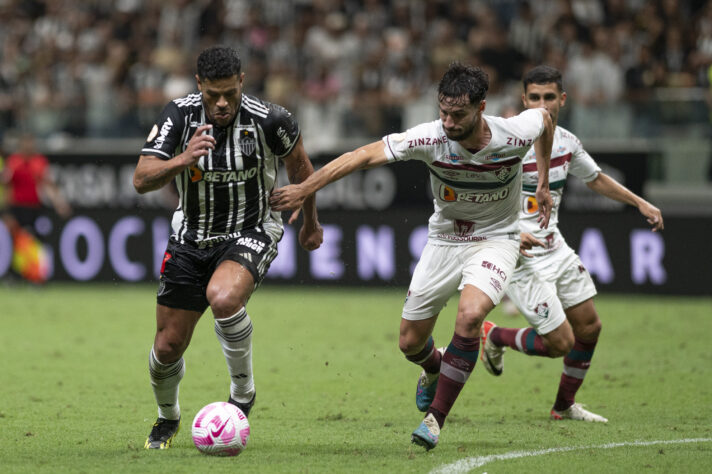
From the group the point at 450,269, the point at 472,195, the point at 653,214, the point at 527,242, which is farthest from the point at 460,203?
the point at 653,214

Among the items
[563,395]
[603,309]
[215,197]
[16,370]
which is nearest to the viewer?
[215,197]

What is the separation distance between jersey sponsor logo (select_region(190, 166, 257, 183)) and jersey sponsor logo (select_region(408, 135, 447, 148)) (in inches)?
38.7

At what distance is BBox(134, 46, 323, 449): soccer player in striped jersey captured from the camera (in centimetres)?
585

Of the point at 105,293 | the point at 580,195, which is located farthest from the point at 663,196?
the point at 105,293

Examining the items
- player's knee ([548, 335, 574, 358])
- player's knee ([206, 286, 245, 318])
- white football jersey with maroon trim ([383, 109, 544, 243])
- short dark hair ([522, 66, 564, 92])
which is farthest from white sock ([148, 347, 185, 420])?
short dark hair ([522, 66, 564, 92])

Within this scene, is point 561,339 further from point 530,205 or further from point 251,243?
point 251,243

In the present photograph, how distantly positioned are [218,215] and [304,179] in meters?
0.58

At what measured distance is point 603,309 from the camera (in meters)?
13.2

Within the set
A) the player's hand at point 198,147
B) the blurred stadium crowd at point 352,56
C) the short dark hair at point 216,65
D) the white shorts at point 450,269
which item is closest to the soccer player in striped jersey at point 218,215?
the short dark hair at point 216,65

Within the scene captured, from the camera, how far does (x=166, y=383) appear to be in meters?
6.13

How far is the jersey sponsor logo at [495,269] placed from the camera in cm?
622

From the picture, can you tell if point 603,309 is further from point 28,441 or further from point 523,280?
point 28,441

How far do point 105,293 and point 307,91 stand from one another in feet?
14.8

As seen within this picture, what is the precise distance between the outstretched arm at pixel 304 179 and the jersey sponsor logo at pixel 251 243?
0.24 m
